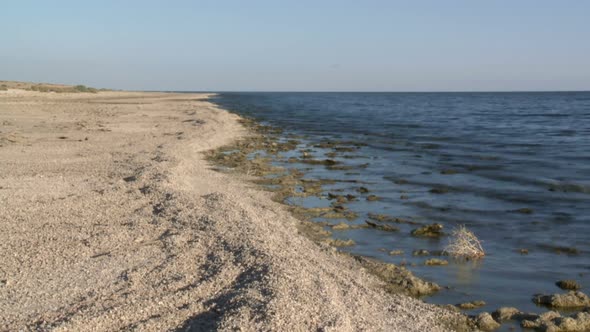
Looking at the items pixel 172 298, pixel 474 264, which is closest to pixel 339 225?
A: pixel 474 264

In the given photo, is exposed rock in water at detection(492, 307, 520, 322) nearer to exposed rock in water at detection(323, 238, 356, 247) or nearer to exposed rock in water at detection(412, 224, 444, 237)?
exposed rock in water at detection(323, 238, 356, 247)

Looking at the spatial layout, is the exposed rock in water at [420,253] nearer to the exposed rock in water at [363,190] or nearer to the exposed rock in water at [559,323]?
the exposed rock in water at [559,323]

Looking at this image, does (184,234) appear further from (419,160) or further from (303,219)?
(419,160)

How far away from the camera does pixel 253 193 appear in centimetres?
1319

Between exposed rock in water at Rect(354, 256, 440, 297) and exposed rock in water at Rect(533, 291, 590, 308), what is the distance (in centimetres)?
131

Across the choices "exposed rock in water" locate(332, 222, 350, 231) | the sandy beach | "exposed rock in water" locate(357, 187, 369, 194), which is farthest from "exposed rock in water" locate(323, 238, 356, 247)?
"exposed rock in water" locate(357, 187, 369, 194)

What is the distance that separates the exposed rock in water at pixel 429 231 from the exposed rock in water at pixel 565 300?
3.26 m

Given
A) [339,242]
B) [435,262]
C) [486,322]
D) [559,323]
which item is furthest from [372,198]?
[559,323]

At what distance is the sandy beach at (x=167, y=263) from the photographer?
19.4 feet

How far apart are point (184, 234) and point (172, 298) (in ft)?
8.53

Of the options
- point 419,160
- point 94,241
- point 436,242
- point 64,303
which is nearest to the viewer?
point 64,303

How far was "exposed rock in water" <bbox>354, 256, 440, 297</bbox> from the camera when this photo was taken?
748 cm

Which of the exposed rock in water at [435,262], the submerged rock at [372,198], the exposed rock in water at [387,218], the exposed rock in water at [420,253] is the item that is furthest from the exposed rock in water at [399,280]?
the submerged rock at [372,198]

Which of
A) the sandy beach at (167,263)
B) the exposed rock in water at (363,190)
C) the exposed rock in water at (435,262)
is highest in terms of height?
the sandy beach at (167,263)
